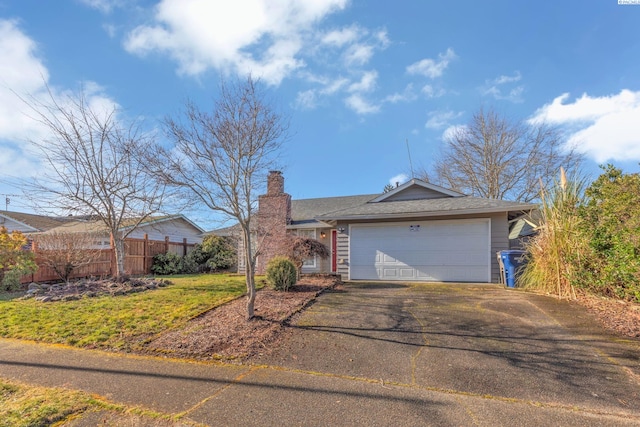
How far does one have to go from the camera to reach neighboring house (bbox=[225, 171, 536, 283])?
33.6 ft

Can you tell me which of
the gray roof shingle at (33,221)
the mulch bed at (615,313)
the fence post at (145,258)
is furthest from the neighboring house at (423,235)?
the gray roof shingle at (33,221)

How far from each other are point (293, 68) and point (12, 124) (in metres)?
9.24

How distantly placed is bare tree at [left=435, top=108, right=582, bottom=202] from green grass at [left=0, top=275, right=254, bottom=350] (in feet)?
63.9

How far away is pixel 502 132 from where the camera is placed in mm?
20812

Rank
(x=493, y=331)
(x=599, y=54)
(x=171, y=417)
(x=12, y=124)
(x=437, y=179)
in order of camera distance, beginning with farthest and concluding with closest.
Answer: (x=437, y=179), (x=599, y=54), (x=12, y=124), (x=493, y=331), (x=171, y=417)

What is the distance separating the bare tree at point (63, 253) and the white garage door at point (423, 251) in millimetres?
10236

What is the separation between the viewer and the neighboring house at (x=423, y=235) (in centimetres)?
1023

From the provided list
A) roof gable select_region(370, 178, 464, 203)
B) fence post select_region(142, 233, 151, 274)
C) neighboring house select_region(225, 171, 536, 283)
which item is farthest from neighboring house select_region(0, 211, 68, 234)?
roof gable select_region(370, 178, 464, 203)

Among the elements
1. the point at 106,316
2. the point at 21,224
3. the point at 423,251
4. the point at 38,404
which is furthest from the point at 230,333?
the point at 21,224

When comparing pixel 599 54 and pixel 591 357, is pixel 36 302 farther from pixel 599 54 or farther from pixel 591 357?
pixel 599 54

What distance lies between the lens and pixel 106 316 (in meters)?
6.29

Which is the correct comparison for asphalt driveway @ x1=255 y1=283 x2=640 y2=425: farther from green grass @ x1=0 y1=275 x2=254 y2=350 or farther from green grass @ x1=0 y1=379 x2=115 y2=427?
green grass @ x1=0 y1=275 x2=254 y2=350

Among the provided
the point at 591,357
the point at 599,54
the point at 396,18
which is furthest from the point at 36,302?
the point at 599,54

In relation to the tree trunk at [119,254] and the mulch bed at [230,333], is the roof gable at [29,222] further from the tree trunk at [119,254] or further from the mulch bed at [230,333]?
the mulch bed at [230,333]
